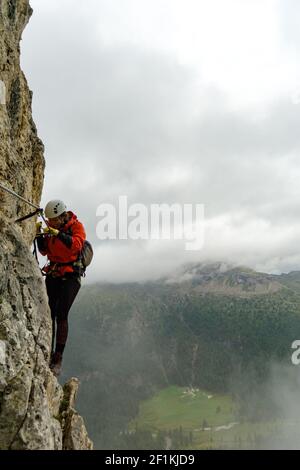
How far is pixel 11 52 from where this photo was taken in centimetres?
1563

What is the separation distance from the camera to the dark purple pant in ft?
44.8

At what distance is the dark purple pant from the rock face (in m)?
1.13

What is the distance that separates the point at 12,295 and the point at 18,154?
6.57 meters

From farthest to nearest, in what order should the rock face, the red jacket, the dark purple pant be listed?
the dark purple pant, the red jacket, the rock face

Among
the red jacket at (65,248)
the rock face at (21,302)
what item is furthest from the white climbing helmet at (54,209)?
the rock face at (21,302)

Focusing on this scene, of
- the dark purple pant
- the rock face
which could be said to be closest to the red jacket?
the dark purple pant

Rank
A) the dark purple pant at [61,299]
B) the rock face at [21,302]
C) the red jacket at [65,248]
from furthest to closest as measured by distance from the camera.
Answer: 1. the dark purple pant at [61,299]
2. the red jacket at [65,248]
3. the rock face at [21,302]

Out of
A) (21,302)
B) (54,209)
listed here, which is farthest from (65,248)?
(21,302)

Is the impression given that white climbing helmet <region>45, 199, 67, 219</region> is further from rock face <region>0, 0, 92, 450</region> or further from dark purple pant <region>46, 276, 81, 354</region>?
dark purple pant <region>46, 276, 81, 354</region>

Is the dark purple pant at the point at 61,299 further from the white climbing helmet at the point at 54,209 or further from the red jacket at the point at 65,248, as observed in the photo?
the white climbing helmet at the point at 54,209

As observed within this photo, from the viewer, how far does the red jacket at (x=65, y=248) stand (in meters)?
13.4

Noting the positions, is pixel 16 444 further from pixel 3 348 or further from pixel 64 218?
pixel 64 218

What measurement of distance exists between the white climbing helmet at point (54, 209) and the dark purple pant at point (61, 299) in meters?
2.18
